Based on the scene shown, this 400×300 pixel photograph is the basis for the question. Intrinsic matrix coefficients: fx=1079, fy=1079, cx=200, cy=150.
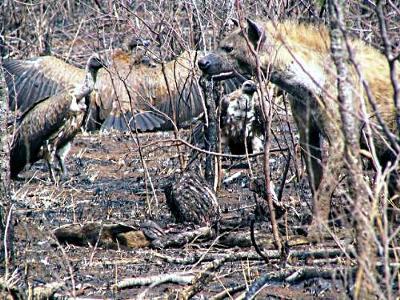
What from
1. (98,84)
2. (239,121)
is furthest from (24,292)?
(98,84)

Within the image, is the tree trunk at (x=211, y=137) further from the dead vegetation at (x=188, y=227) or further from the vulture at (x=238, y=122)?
the vulture at (x=238, y=122)

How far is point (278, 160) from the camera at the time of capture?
9945mm

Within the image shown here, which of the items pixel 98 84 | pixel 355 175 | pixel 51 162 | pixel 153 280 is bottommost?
pixel 153 280

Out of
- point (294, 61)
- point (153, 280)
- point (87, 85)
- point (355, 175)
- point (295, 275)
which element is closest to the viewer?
point (355, 175)

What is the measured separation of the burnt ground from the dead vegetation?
0.04 feet

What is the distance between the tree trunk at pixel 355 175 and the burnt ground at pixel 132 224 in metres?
0.14

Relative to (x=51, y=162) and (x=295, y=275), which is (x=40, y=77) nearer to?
(x=51, y=162)

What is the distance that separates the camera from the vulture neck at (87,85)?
1099cm

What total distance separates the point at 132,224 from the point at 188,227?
1.25 feet

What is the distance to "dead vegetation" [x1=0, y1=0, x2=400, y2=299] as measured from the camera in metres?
5.34

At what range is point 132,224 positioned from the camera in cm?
727

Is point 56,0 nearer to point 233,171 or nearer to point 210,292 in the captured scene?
point 233,171

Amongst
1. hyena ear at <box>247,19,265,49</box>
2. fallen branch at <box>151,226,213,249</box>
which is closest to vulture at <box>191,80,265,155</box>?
hyena ear at <box>247,19,265,49</box>

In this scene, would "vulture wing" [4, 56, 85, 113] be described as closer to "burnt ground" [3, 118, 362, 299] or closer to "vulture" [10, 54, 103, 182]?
"burnt ground" [3, 118, 362, 299]
